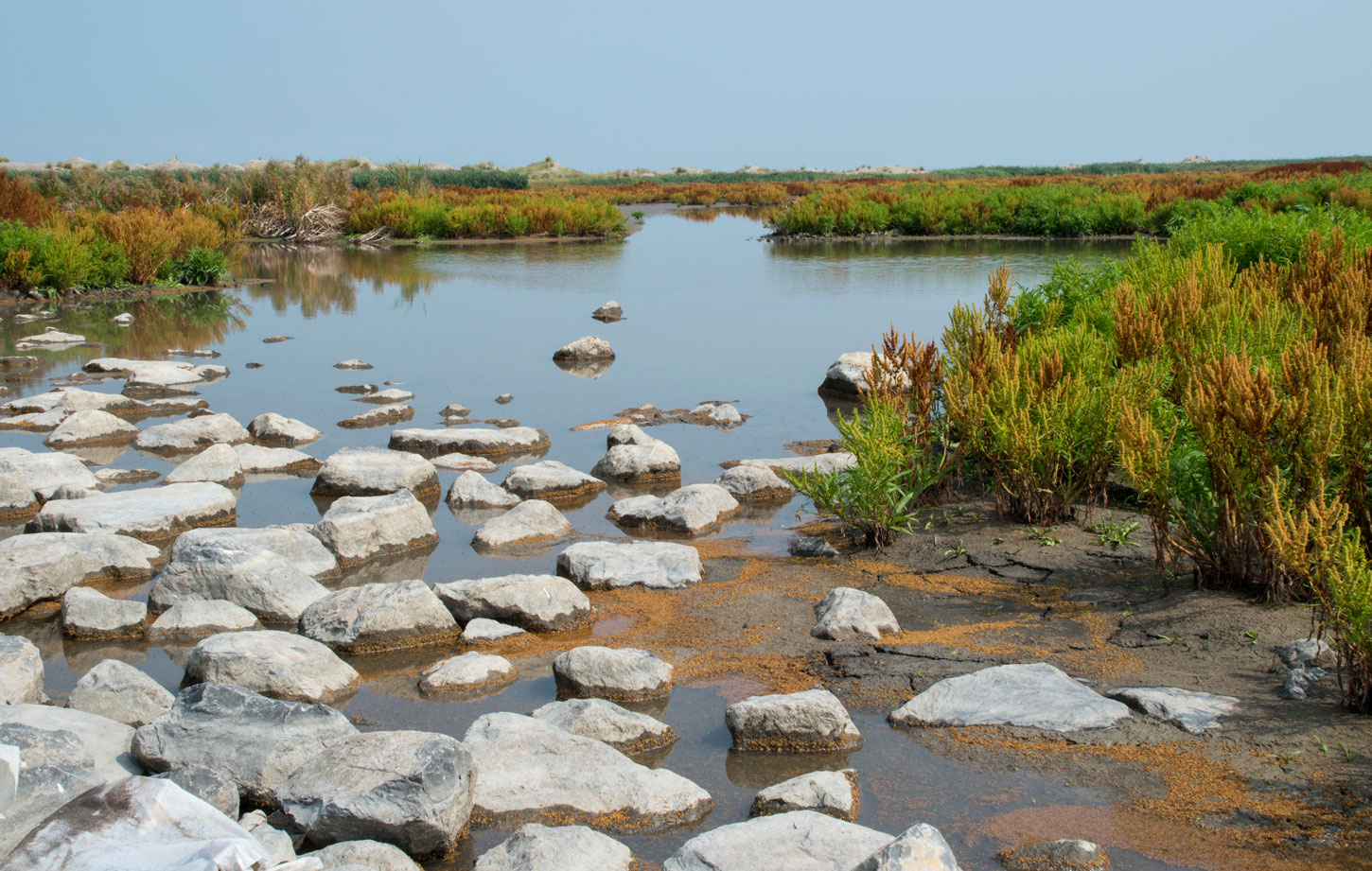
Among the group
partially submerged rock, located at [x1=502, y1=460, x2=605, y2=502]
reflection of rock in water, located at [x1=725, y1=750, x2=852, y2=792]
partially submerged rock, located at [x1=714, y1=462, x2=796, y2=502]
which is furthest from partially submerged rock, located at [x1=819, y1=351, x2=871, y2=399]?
reflection of rock in water, located at [x1=725, y1=750, x2=852, y2=792]

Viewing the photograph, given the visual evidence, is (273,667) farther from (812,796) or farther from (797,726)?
(812,796)

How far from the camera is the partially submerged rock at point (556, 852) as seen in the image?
325 cm

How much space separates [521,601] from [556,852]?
2.32m

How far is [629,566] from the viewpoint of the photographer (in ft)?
20.3

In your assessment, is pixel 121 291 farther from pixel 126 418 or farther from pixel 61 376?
pixel 126 418

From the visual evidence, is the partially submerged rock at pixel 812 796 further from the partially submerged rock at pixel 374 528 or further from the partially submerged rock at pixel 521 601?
the partially submerged rock at pixel 374 528

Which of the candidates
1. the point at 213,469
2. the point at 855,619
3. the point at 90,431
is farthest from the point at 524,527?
the point at 90,431

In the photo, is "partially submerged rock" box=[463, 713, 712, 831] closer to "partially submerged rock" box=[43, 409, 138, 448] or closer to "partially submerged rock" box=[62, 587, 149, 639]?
"partially submerged rock" box=[62, 587, 149, 639]

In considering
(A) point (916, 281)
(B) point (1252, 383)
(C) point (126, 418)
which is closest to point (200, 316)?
(C) point (126, 418)

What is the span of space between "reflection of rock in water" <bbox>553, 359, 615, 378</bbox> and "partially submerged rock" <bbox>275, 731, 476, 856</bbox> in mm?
9260

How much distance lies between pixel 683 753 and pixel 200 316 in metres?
15.6

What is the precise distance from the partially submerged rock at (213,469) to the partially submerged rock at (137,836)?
5.17m

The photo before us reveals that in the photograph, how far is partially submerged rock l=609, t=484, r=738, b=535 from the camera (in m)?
7.12

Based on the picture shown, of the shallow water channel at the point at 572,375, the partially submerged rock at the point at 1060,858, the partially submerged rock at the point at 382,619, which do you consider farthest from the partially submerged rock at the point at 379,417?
the partially submerged rock at the point at 1060,858
